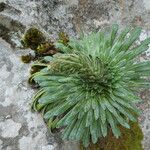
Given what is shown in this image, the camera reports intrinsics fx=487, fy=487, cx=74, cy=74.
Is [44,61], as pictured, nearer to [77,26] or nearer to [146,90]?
[77,26]

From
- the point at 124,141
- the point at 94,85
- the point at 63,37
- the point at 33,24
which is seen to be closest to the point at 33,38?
the point at 33,24

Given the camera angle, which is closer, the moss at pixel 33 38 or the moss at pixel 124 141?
the moss at pixel 124 141

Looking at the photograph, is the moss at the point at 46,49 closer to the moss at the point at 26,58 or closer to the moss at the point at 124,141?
the moss at the point at 26,58

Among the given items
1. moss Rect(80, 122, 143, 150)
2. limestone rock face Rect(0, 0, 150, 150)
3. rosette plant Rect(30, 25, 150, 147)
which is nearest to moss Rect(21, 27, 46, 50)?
limestone rock face Rect(0, 0, 150, 150)

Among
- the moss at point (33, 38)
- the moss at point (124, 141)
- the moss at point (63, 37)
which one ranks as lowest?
the moss at point (124, 141)

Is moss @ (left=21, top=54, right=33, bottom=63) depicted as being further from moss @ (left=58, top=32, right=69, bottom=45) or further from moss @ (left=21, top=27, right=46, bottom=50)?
moss @ (left=58, top=32, right=69, bottom=45)

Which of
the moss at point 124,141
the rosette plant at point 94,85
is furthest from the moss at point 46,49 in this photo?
the moss at point 124,141
